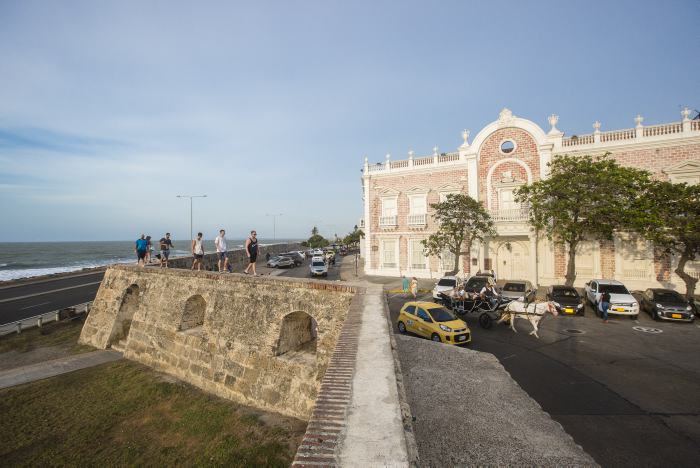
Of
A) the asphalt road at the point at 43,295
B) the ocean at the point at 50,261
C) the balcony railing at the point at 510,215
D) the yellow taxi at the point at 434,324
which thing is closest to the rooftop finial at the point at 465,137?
the balcony railing at the point at 510,215

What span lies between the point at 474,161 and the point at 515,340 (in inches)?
684

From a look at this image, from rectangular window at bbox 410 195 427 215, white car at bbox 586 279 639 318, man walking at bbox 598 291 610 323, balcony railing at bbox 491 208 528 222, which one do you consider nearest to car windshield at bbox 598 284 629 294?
white car at bbox 586 279 639 318

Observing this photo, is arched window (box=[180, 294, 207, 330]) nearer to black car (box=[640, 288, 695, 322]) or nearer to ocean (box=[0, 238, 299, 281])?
black car (box=[640, 288, 695, 322])

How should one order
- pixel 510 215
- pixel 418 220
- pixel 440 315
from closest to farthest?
pixel 440 315, pixel 510 215, pixel 418 220

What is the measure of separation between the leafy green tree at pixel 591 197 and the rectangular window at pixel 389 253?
12834 mm

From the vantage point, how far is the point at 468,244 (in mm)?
25656

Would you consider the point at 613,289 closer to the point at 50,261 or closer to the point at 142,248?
the point at 142,248

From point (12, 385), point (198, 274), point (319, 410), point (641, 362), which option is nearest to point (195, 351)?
point (198, 274)

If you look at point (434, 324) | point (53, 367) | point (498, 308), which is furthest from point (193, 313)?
point (498, 308)

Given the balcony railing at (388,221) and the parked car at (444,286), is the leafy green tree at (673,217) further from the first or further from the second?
the balcony railing at (388,221)

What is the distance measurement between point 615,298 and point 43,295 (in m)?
39.9

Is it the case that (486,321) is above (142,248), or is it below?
below

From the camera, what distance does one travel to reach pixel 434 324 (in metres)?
11.5

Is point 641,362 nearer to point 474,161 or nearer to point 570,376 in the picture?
point 570,376
